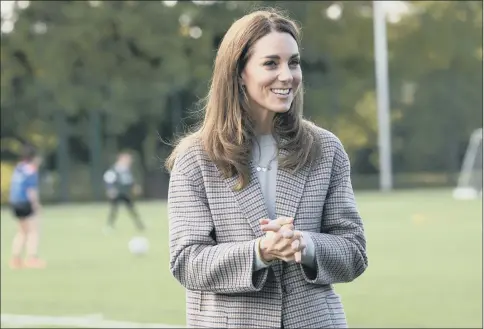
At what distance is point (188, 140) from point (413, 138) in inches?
1547

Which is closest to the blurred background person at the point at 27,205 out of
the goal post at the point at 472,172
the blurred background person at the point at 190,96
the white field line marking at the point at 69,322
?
the blurred background person at the point at 190,96

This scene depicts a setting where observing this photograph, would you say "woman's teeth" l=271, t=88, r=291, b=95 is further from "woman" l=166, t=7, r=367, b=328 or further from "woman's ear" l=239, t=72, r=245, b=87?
"woman's ear" l=239, t=72, r=245, b=87

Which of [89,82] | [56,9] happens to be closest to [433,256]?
[56,9]

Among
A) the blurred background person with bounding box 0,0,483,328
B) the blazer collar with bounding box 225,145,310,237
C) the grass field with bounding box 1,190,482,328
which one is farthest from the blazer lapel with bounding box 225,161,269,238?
the blurred background person with bounding box 0,0,483,328

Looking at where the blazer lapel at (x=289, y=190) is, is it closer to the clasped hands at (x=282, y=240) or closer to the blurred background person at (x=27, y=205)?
the clasped hands at (x=282, y=240)

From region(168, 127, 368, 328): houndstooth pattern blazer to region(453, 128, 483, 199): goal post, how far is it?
33.0 metres

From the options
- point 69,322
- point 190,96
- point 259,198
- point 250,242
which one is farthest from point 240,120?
point 190,96

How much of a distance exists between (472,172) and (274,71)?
3681 cm

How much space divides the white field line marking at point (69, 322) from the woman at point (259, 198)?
6.91m

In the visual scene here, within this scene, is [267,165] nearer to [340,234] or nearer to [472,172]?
[340,234]

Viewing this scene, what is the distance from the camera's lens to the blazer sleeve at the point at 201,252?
3.22 meters

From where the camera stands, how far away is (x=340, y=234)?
133 inches

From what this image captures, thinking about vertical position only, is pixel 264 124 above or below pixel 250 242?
above

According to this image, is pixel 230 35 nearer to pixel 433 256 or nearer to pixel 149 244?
pixel 433 256
